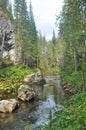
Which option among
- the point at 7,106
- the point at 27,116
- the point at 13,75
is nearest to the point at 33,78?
the point at 13,75

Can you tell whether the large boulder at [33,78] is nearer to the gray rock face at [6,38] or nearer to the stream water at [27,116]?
the gray rock face at [6,38]

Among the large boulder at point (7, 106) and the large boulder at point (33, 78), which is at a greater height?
the large boulder at point (33, 78)

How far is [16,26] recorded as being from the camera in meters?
64.5

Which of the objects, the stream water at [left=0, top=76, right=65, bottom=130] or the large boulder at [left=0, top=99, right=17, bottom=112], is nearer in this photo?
the stream water at [left=0, top=76, right=65, bottom=130]

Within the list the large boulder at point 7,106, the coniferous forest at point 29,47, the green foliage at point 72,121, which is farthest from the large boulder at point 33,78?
the green foliage at point 72,121

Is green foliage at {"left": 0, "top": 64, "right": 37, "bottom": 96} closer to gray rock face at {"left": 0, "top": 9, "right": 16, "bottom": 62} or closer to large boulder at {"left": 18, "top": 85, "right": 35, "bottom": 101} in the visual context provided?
gray rock face at {"left": 0, "top": 9, "right": 16, "bottom": 62}

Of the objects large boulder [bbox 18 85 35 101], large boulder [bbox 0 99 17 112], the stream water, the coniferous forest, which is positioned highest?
the coniferous forest

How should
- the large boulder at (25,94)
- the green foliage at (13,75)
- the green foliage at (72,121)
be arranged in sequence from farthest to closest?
1. the green foliage at (13,75)
2. the large boulder at (25,94)
3. the green foliage at (72,121)

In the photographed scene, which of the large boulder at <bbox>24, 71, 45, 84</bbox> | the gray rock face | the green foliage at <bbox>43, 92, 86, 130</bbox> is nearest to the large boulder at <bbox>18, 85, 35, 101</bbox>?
the large boulder at <bbox>24, 71, 45, 84</bbox>

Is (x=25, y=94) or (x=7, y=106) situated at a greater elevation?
(x=25, y=94)

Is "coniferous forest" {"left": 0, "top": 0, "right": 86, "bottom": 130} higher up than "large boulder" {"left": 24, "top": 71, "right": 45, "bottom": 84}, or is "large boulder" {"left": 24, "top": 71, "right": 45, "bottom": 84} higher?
"coniferous forest" {"left": 0, "top": 0, "right": 86, "bottom": 130}

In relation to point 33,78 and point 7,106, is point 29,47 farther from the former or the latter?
point 7,106

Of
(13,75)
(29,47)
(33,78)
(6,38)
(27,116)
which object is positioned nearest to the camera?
(27,116)

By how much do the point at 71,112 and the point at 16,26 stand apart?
54.7 meters
